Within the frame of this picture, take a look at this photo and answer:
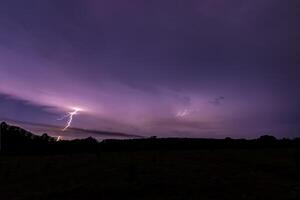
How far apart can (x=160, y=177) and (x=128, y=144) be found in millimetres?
21654

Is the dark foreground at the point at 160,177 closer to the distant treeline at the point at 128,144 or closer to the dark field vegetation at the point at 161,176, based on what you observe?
the dark field vegetation at the point at 161,176

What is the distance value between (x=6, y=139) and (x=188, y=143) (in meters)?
25.5

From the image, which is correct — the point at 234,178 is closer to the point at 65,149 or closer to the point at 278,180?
the point at 278,180

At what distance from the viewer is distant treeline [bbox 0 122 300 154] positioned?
41.4 meters

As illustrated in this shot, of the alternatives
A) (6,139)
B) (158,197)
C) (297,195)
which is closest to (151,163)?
(158,197)

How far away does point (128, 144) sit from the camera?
4603cm

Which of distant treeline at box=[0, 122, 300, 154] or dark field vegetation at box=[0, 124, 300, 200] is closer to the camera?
dark field vegetation at box=[0, 124, 300, 200]

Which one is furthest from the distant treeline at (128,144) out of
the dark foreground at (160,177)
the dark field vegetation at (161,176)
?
the dark foreground at (160,177)

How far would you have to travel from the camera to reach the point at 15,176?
30.3 m

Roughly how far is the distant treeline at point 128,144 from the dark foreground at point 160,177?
23.8 ft

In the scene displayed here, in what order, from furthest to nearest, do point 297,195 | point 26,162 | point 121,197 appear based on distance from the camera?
point 26,162 < point 121,197 < point 297,195

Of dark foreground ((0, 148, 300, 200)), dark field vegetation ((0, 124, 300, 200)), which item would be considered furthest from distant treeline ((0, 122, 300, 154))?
dark foreground ((0, 148, 300, 200))

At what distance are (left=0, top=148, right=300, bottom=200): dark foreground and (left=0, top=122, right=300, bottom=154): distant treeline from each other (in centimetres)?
726

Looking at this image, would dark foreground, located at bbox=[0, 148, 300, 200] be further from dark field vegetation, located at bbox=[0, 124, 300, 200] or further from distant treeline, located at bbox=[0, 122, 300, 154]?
distant treeline, located at bbox=[0, 122, 300, 154]
